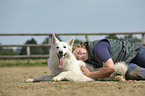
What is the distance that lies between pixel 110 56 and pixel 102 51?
184mm

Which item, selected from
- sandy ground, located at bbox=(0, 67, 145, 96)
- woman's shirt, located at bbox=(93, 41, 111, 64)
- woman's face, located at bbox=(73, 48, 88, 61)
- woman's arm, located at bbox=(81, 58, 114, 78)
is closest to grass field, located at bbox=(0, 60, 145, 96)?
sandy ground, located at bbox=(0, 67, 145, 96)

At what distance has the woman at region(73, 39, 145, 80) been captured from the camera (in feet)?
11.5

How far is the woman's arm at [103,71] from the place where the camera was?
3.43 metres

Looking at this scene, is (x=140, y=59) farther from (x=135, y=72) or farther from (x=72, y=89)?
(x=72, y=89)

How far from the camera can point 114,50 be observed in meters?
3.77

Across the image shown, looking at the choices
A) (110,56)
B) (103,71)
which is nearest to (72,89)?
(103,71)

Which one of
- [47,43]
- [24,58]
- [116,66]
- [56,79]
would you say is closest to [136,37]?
[47,43]

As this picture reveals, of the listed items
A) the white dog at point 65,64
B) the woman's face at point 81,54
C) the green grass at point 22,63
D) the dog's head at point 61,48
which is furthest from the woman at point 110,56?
the green grass at point 22,63

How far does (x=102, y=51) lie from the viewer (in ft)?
11.5

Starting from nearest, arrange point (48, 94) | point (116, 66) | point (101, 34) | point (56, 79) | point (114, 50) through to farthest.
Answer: point (48, 94) → point (56, 79) → point (116, 66) → point (114, 50) → point (101, 34)

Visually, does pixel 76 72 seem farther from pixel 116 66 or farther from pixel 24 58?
pixel 24 58

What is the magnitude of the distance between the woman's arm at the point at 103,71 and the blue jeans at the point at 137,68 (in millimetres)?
383

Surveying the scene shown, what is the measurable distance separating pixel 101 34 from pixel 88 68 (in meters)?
5.57

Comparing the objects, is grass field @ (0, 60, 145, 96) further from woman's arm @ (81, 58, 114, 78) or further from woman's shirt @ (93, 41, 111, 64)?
woman's shirt @ (93, 41, 111, 64)
